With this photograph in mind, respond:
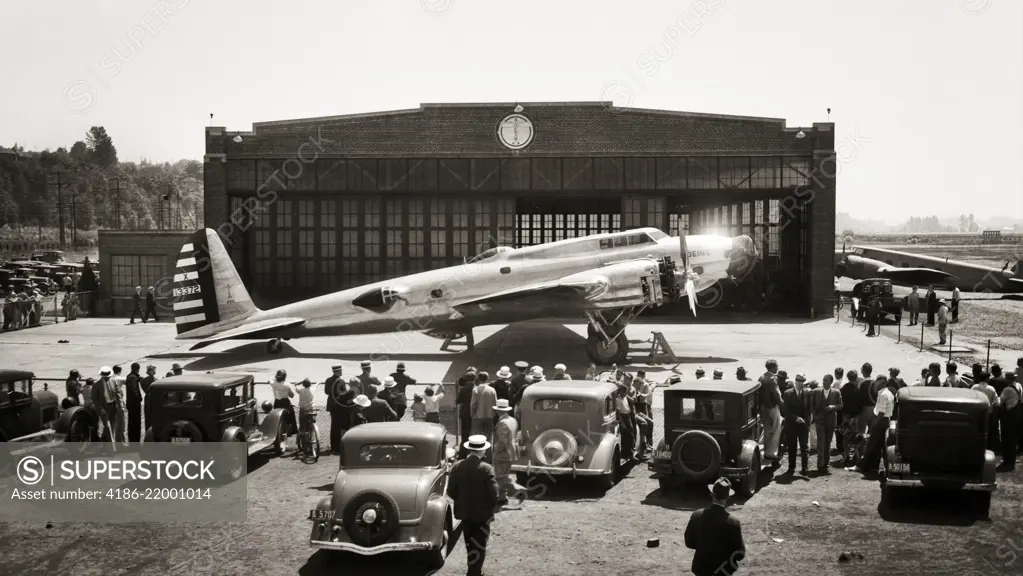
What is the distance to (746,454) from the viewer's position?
1275cm

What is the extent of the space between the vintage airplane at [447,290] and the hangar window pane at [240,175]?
14.6 meters

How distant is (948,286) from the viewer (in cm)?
5397

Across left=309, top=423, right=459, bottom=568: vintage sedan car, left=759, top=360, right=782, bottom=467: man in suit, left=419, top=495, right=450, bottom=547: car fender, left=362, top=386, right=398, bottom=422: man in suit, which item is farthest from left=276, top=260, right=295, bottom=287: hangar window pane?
left=419, top=495, right=450, bottom=547: car fender

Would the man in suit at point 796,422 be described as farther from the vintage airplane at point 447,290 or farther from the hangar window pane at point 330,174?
the hangar window pane at point 330,174

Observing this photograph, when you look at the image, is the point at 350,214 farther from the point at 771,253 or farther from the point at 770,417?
the point at 770,417

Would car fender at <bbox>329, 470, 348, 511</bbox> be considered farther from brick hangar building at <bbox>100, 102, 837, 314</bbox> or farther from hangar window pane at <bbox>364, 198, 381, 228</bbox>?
hangar window pane at <bbox>364, 198, 381, 228</bbox>

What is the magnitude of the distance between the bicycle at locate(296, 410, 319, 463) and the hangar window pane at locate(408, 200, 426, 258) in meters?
28.5

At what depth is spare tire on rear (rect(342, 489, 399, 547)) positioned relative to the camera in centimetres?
961

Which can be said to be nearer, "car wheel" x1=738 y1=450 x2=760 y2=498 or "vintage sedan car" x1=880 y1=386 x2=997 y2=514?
"vintage sedan car" x1=880 y1=386 x2=997 y2=514

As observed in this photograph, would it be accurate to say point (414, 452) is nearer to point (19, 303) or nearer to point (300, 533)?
point (300, 533)

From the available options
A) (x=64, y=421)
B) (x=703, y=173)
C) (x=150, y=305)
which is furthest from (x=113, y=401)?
(x=703, y=173)

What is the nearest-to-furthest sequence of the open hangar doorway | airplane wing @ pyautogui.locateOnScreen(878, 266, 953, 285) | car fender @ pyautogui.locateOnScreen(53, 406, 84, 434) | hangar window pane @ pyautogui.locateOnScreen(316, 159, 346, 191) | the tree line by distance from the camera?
1. car fender @ pyautogui.locateOnScreen(53, 406, 84, 434)
2. hangar window pane @ pyautogui.locateOnScreen(316, 159, 346, 191)
3. the open hangar doorway
4. airplane wing @ pyautogui.locateOnScreen(878, 266, 953, 285)
5. the tree line

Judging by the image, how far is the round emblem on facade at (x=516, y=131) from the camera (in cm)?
4122

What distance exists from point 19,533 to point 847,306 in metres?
42.8
